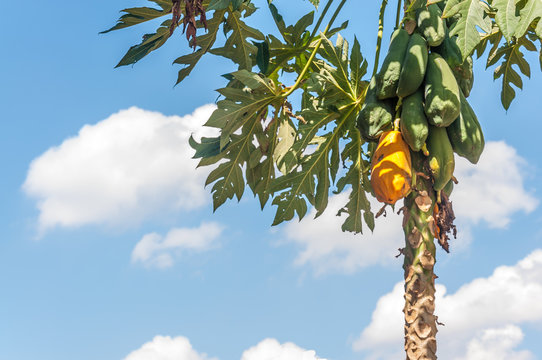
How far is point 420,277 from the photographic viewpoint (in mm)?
3127

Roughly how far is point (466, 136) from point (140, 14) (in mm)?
2292

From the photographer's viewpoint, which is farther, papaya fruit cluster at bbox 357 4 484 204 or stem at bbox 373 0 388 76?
stem at bbox 373 0 388 76

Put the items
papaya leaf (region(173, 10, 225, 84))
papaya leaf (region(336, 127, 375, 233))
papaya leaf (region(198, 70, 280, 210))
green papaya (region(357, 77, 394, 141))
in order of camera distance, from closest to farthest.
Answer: green papaya (region(357, 77, 394, 141)), papaya leaf (region(198, 70, 280, 210)), papaya leaf (region(173, 10, 225, 84)), papaya leaf (region(336, 127, 375, 233))

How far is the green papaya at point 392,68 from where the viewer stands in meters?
3.37

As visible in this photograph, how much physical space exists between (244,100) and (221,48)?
623mm

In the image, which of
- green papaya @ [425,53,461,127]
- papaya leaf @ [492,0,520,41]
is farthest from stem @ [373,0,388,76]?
papaya leaf @ [492,0,520,41]

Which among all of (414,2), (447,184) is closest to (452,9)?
(414,2)

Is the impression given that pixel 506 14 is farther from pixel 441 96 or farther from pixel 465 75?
pixel 465 75

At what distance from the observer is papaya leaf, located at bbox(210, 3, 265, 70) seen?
14.9ft

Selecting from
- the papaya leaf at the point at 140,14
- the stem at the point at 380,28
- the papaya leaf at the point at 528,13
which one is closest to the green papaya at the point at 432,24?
the papaya leaf at the point at 528,13

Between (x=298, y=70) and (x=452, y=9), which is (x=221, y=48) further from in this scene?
(x=452, y=9)

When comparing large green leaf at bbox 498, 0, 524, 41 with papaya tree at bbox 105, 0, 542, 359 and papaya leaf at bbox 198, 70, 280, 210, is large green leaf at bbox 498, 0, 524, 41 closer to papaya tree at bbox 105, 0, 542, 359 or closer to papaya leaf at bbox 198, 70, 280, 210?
papaya tree at bbox 105, 0, 542, 359

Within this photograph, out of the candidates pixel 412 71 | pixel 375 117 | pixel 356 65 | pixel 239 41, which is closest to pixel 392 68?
pixel 412 71

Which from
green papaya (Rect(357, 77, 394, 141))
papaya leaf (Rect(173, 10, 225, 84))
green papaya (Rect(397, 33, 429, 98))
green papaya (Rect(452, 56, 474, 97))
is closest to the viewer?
green papaya (Rect(397, 33, 429, 98))
